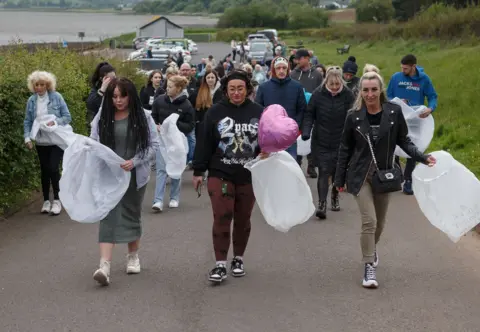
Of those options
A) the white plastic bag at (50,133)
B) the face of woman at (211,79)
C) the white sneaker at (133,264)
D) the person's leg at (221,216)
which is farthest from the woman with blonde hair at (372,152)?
the face of woman at (211,79)

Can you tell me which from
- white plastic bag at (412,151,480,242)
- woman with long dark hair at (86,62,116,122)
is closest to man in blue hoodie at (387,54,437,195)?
woman with long dark hair at (86,62,116,122)

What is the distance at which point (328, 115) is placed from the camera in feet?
34.0

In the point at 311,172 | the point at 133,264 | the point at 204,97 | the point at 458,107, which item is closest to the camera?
the point at 133,264

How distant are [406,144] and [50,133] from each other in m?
4.75

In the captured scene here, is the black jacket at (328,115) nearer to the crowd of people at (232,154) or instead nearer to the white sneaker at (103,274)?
the crowd of people at (232,154)

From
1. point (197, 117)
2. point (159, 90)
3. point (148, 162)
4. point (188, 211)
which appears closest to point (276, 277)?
point (148, 162)

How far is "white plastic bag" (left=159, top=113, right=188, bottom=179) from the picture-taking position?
1147 cm

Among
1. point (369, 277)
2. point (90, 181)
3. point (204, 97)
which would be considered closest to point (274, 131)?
point (369, 277)

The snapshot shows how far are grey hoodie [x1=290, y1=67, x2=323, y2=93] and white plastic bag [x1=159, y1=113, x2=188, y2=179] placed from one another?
2.99 m

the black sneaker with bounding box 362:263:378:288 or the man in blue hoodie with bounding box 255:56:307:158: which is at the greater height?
the man in blue hoodie with bounding box 255:56:307:158

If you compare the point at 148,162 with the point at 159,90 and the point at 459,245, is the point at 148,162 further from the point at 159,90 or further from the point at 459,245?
the point at 159,90

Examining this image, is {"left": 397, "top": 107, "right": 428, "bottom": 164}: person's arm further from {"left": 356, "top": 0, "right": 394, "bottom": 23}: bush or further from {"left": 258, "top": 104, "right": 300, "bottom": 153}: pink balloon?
{"left": 356, "top": 0, "right": 394, "bottom": 23}: bush

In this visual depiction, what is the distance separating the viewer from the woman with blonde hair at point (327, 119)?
1030cm

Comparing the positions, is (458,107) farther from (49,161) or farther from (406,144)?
(406,144)
